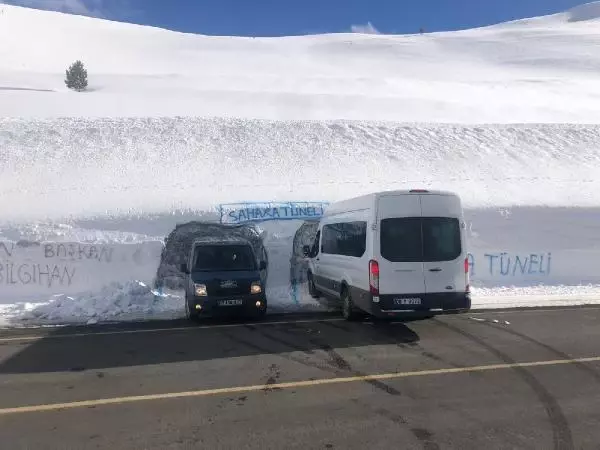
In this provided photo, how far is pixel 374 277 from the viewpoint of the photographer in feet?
33.6

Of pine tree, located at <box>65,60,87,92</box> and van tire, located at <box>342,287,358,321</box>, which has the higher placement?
pine tree, located at <box>65,60,87,92</box>

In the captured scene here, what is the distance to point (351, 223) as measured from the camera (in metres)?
11.9

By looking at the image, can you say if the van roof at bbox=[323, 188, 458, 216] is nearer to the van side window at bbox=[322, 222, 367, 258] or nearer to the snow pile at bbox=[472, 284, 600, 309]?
the van side window at bbox=[322, 222, 367, 258]

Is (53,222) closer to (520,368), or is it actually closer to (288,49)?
(520,368)

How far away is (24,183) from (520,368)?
54.8ft

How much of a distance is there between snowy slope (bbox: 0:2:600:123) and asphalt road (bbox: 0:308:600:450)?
2066cm

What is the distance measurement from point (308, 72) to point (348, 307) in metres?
48.9

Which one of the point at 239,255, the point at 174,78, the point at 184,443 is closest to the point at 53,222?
the point at 239,255

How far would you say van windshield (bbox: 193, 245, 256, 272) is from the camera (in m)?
12.7

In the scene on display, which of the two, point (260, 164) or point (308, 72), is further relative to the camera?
point (308, 72)

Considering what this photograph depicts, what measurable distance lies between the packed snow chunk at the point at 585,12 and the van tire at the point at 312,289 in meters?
110

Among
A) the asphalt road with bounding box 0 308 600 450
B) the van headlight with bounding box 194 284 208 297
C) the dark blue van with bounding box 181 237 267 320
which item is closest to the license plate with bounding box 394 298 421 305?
the asphalt road with bounding box 0 308 600 450

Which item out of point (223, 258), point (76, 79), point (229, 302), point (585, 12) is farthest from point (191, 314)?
point (585, 12)

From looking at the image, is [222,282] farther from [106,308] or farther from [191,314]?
[106,308]
